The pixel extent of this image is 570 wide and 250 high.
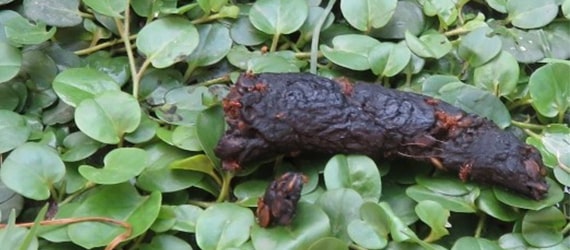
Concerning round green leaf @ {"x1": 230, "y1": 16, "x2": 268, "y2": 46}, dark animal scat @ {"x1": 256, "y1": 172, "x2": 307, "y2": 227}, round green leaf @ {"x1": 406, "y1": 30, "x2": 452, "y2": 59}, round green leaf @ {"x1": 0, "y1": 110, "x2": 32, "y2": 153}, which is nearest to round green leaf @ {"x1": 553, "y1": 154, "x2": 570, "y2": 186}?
round green leaf @ {"x1": 406, "y1": 30, "x2": 452, "y2": 59}

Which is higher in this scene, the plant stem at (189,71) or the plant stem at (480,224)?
the plant stem at (189,71)

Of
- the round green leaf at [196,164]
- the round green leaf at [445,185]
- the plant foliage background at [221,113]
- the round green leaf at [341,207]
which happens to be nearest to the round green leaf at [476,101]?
the plant foliage background at [221,113]

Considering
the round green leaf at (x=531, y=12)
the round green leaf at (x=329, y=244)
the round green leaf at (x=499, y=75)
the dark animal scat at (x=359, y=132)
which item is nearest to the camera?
the round green leaf at (x=329, y=244)

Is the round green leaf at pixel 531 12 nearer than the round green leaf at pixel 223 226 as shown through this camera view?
No

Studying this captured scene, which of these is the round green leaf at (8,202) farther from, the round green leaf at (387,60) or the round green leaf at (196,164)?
the round green leaf at (387,60)

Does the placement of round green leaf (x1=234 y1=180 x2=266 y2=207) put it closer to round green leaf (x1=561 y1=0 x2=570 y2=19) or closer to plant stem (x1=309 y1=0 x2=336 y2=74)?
plant stem (x1=309 y1=0 x2=336 y2=74)

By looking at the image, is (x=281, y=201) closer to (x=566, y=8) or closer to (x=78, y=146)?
(x=78, y=146)
